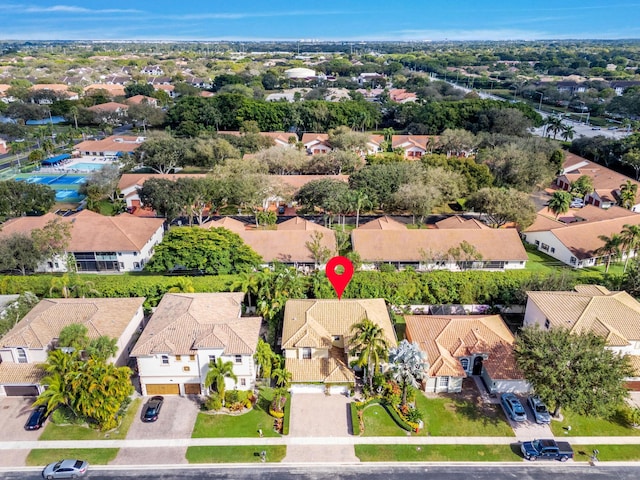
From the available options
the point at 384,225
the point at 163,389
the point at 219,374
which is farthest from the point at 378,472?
the point at 384,225

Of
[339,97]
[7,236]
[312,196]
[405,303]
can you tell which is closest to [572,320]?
[405,303]

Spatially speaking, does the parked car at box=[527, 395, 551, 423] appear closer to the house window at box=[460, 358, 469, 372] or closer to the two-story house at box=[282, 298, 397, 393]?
the house window at box=[460, 358, 469, 372]

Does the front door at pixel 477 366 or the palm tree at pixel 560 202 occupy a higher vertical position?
the palm tree at pixel 560 202

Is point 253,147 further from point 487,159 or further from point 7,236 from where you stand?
point 7,236

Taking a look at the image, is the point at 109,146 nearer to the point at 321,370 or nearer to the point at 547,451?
the point at 321,370

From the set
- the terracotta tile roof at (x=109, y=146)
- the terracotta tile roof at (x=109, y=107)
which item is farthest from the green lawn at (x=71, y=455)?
the terracotta tile roof at (x=109, y=107)

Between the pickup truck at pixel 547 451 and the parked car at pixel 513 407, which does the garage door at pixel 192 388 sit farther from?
the pickup truck at pixel 547 451
